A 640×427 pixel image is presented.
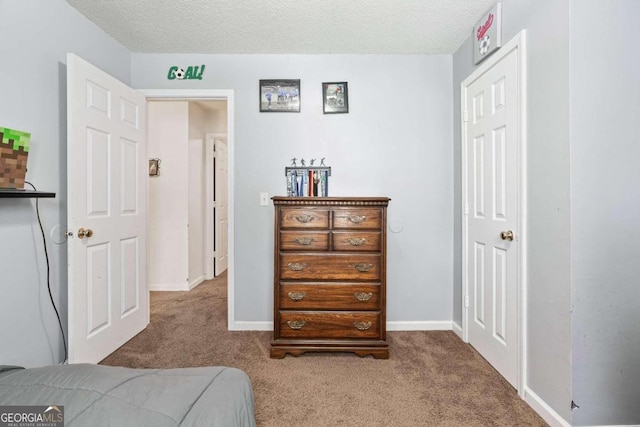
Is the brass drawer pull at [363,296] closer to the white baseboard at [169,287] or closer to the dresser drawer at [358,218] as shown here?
the dresser drawer at [358,218]

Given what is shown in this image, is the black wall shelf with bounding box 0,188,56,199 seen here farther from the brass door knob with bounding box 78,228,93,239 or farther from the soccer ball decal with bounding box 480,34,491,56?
the soccer ball decal with bounding box 480,34,491,56

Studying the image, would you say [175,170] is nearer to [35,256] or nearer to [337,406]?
[35,256]

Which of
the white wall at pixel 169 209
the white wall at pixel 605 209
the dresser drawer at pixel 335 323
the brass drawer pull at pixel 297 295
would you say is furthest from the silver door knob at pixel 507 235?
the white wall at pixel 169 209

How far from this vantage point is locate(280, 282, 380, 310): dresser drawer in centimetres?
213

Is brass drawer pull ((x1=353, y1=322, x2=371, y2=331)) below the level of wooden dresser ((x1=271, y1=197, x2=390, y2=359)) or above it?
below

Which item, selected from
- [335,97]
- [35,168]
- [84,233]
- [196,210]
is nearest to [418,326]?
[335,97]

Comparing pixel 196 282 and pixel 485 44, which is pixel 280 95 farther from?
pixel 196 282

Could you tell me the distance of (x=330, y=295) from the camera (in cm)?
214

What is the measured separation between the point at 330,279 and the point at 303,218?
48 cm

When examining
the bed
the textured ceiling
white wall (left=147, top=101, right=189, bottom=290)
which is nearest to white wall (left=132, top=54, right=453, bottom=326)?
the textured ceiling

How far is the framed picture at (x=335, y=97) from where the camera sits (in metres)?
2.63

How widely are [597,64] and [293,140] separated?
6.49 feet

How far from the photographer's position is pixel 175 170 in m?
3.84

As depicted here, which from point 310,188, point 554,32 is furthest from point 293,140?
point 554,32
